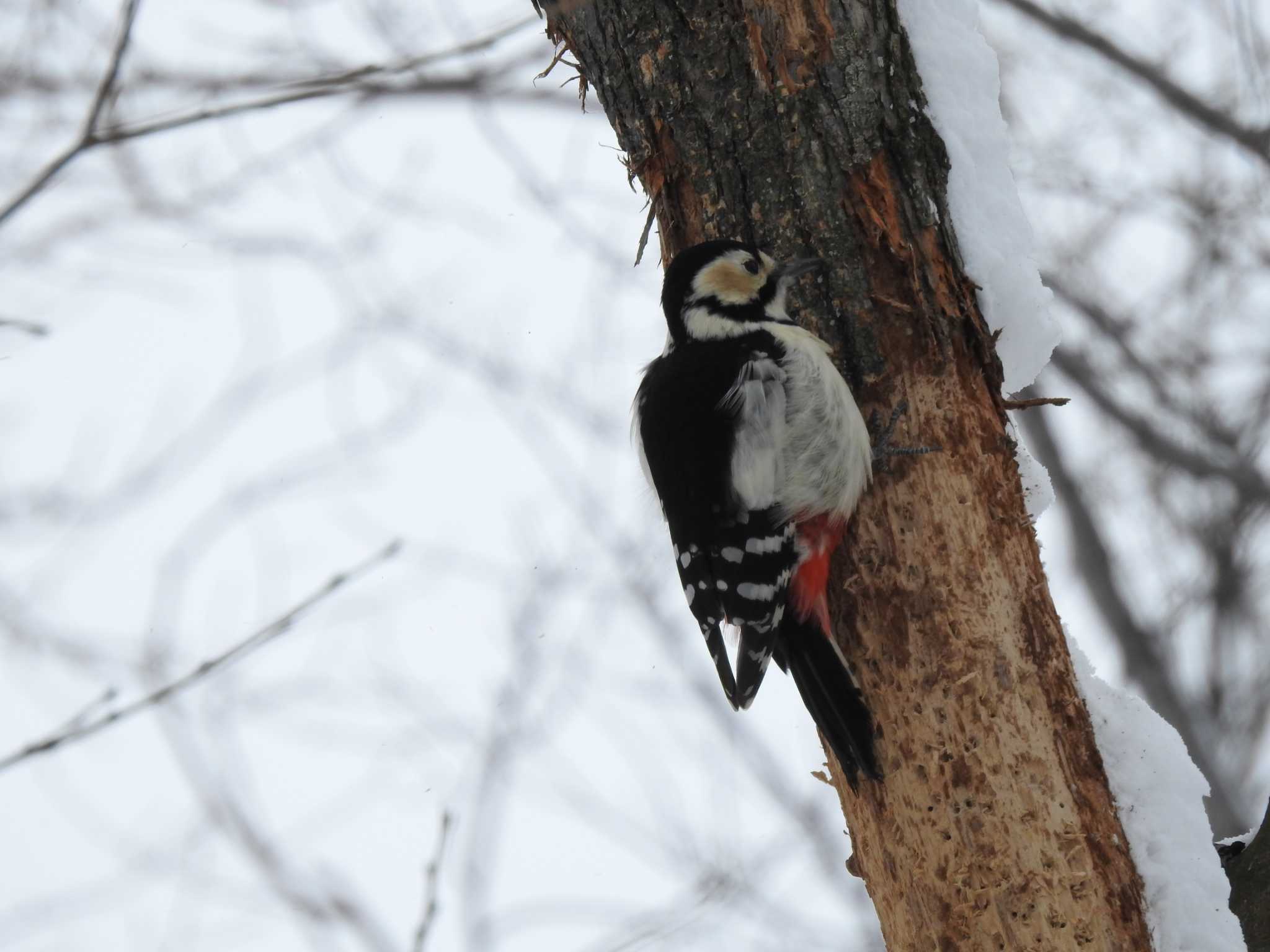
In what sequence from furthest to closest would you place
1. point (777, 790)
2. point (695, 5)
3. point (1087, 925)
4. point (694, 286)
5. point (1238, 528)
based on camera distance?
point (777, 790) → point (1238, 528) → point (694, 286) → point (695, 5) → point (1087, 925)

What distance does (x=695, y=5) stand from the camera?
2822 mm

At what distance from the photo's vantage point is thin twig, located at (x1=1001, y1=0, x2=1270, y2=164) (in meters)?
5.88

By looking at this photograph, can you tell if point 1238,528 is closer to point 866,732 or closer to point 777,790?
point 777,790

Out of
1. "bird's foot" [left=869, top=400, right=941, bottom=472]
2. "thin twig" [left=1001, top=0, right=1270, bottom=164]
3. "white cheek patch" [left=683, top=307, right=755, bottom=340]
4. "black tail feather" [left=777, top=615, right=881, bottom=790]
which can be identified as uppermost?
"thin twig" [left=1001, top=0, right=1270, bottom=164]

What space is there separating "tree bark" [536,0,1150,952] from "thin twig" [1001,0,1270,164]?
3.84 meters

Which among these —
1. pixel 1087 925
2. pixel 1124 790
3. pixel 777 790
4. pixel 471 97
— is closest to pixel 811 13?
pixel 1124 790

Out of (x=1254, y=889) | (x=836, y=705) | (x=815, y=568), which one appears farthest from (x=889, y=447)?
(x=1254, y=889)

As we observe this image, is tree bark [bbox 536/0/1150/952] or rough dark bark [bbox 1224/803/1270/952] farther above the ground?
tree bark [bbox 536/0/1150/952]

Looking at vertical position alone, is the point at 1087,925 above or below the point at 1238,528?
below

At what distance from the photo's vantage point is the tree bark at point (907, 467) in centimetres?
232

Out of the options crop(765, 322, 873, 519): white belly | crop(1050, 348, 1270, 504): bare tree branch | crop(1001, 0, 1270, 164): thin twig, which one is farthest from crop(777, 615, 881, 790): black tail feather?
crop(1050, 348, 1270, 504): bare tree branch

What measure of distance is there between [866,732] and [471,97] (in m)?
4.13

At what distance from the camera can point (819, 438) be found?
9.11 feet

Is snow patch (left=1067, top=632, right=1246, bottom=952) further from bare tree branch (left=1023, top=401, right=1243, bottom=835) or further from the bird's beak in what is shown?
bare tree branch (left=1023, top=401, right=1243, bottom=835)
